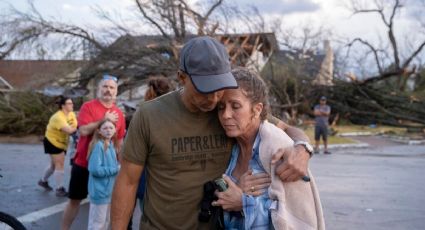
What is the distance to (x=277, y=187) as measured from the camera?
2.23 meters

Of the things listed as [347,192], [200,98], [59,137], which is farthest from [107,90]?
[347,192]

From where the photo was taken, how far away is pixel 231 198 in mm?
2395

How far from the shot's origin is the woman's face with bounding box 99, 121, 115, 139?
5314mm

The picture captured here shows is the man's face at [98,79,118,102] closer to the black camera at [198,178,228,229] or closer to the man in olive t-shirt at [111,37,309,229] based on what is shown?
the man in olive t-shirt at [111,37,309,229]

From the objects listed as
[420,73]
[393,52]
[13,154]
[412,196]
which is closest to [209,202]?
[412,196]

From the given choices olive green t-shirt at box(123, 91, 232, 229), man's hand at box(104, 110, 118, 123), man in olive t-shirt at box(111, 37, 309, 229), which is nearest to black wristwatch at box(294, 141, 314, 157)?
man in olive t-shirt at box(111, 37, 309, 229)

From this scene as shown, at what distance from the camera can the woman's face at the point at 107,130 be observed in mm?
5314

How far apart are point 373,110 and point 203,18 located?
10.8m

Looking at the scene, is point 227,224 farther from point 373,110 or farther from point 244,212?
point 373,110

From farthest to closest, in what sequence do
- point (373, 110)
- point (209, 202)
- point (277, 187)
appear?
point (373, 110) → point (209, 202) → point (277, 187)

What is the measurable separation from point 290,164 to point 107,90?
12.2ft

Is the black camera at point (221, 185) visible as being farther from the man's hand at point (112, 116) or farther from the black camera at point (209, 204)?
the man's hand at point (112, 116)

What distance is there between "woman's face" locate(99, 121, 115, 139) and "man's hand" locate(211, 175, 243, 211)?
3.08 meters

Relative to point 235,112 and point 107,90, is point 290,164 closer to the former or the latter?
point 235,112
